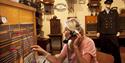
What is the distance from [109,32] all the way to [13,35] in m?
4.54

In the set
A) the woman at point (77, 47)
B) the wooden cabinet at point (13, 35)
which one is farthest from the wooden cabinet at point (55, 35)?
the wooden cabinet at point (13, 35)

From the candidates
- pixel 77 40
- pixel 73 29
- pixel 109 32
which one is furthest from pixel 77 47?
pixel 109 32

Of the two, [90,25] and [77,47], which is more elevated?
[90,25]

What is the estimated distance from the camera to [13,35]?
4.08ft

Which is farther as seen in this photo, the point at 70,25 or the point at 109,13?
the point at 109,13

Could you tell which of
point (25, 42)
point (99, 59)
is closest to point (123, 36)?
point (99, 59)

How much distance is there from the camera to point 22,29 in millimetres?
1447

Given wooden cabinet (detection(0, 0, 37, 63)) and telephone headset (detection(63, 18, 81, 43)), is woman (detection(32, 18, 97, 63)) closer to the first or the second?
telephone headset (detection(63, 18, 81, 43))

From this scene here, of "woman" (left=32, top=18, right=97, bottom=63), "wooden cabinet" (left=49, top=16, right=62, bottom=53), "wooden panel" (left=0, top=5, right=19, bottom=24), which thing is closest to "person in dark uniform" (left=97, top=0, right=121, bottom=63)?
"wooden cabinet" (left=49, top=16, right=62, bottom=53)

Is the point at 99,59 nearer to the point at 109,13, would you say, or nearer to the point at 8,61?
the point at 8,61

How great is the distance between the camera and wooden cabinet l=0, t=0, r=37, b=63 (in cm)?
108

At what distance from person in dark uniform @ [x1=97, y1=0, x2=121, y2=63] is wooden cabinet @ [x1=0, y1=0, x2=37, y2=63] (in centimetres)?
413

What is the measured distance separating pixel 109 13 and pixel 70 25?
11.4 feet

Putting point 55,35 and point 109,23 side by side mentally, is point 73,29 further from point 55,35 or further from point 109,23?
point 55,35
